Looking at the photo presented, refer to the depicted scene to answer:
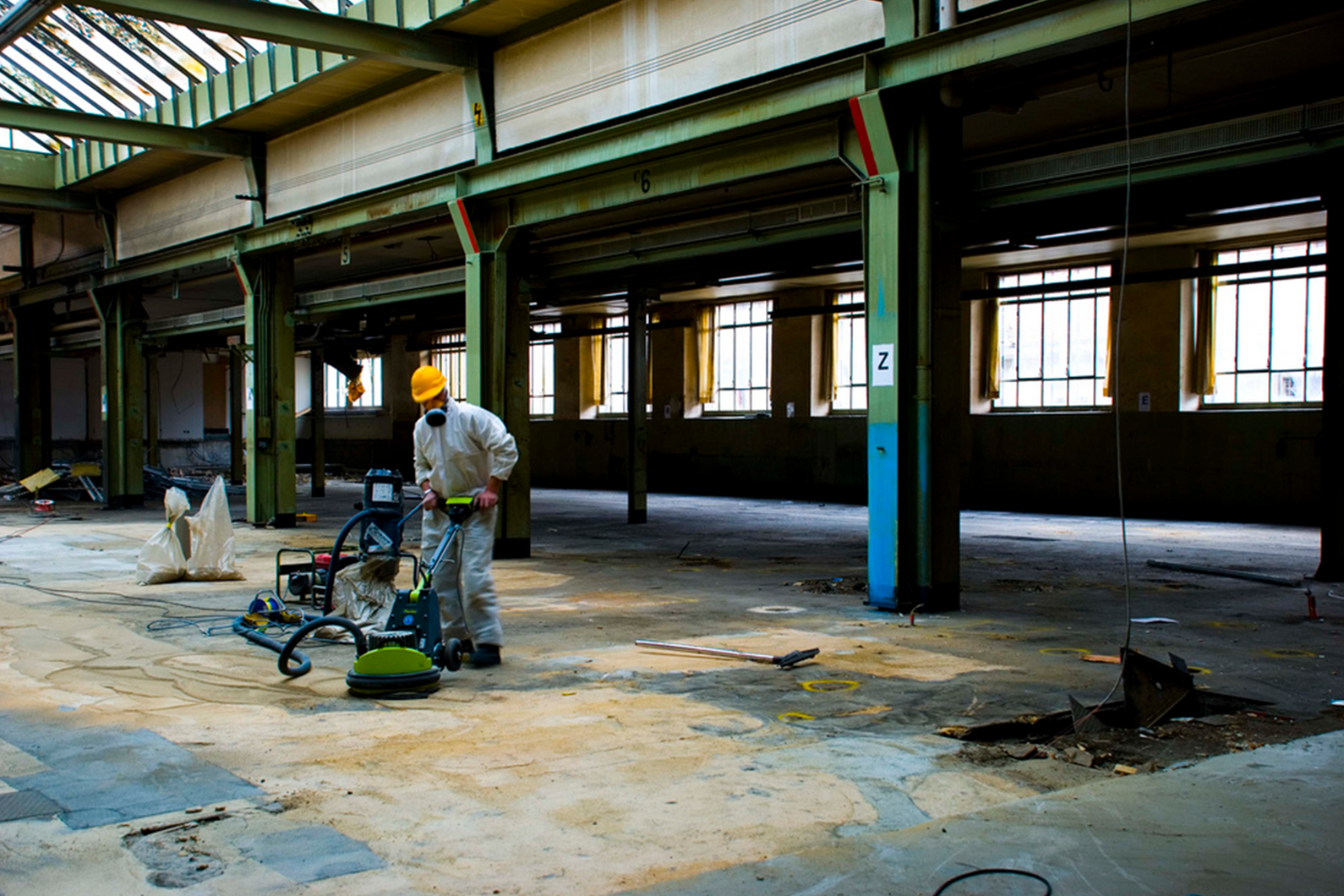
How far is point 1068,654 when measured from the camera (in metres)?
6.85

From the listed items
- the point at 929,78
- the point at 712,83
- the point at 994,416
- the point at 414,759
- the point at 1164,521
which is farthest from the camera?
the point at 994,416

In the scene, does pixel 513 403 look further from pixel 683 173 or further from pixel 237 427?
pixel 237 427

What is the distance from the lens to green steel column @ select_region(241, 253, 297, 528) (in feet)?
54.4

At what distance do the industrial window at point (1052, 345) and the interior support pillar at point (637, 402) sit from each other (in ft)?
21.6

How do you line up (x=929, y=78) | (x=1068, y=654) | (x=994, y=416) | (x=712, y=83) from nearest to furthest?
→ (x=1068, y=654) → (x=929, y=78) → (x=712, y=83) → (x=994, y=416)

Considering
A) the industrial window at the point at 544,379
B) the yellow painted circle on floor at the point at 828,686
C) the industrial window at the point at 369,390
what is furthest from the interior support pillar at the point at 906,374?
the industrial window at the point at 369,390

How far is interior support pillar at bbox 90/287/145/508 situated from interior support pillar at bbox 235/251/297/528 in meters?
5.44

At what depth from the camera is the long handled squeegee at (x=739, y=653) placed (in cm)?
646

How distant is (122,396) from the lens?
20906 millimetres

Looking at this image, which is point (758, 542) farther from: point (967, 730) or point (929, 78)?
point (967, 730)

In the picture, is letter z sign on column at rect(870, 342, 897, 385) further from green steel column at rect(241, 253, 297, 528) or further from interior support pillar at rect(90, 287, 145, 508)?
interior support pillar at rect(90, 287, 145, 508)

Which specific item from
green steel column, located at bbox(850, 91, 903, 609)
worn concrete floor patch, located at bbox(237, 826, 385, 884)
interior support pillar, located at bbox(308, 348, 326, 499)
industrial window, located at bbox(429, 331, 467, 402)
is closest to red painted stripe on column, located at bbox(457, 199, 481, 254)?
green steel column, located at bbox(850, 91, 903, 609)

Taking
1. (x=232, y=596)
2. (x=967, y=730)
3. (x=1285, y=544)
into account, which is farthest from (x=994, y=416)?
(x=967, y=730)

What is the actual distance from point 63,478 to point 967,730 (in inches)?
1009
